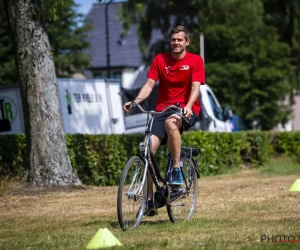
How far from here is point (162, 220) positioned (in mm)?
10266

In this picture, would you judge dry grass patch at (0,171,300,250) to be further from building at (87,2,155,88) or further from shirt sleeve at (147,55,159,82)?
building at (87,2,155,88)

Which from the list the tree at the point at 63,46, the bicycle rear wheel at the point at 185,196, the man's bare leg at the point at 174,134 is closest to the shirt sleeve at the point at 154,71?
the man's bare leg at the point at 174,134

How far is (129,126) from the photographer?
918 inches

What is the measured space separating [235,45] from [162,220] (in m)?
32.7

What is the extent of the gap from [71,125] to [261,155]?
4.90 meters

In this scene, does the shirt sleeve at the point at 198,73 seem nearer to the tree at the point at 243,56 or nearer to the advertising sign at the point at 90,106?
the advertising sign at the point at 90,106

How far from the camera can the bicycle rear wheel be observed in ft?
32.2

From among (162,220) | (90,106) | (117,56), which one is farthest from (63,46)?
(162,220)

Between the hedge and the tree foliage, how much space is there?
19742mm

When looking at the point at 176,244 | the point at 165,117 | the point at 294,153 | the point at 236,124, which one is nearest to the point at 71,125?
the point at 294,153

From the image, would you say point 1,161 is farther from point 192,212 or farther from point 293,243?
point 293,243

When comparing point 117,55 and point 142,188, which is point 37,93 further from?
point 117,55

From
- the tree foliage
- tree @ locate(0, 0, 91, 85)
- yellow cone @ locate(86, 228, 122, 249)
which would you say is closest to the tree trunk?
yellow cone @ locate(86, 228, 122, 249)

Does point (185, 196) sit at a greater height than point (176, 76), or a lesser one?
lesser
